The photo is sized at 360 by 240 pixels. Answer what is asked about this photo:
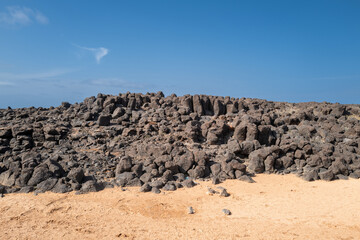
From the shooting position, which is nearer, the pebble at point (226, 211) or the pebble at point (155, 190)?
the pebble at point (226, 211)

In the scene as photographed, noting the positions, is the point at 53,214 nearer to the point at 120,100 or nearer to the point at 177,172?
the point at 177,172

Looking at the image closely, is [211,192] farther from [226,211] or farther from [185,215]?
[185,215]

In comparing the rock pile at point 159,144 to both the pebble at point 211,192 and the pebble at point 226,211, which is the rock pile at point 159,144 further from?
the pebble at point 226,211

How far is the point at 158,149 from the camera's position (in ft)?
54.4

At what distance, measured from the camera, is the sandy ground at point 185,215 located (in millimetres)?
8977

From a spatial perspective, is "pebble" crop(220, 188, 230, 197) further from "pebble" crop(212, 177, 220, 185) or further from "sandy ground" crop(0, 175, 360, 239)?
"pebble" crop(212, 177, 220, 185)

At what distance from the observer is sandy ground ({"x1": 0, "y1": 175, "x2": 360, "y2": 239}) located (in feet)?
29.5

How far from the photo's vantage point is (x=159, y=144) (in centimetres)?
1809

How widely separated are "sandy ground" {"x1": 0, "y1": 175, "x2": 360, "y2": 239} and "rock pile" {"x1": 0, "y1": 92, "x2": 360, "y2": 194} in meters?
1.33

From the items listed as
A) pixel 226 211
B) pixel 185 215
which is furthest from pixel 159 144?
pixel 226 211

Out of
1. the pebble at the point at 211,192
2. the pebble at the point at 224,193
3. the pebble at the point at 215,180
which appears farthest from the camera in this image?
the pebble at the point at 215,180

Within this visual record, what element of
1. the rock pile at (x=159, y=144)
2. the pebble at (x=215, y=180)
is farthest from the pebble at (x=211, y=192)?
the rock pile at (x=159, y=144)

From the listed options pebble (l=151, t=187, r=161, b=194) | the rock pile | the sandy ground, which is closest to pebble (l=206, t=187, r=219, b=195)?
the sandy ground

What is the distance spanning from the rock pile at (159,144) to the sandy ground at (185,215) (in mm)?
1330
